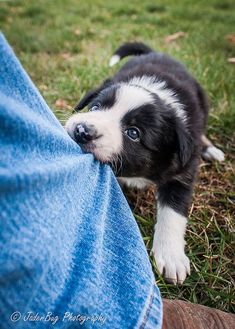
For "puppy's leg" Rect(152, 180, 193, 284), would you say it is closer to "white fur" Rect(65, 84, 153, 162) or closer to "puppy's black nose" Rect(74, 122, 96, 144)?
"white fur" Rect(65, 84, 153, 162)

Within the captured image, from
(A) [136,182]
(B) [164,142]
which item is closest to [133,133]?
(B) [164,142]

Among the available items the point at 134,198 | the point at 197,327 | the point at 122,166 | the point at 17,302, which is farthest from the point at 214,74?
the point at 17,302

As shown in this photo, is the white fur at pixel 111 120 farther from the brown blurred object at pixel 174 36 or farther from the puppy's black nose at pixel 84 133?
the brown blurred object at pixel 174 36

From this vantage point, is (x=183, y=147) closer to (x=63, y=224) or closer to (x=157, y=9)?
(x=63, y=224)

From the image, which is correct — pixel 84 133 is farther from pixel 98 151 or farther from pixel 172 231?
pixel 172 231

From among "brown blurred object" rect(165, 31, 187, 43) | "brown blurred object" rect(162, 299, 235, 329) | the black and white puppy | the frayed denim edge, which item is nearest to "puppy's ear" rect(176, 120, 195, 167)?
the black and white puppy

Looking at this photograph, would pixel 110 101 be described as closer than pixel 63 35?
Yes

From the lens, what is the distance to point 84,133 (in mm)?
1943

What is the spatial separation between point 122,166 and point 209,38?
3880mm

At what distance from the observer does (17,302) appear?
1.07 m

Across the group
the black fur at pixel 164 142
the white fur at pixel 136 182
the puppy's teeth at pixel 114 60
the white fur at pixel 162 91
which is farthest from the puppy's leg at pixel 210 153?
the puppy's teeth at pixel 114 60

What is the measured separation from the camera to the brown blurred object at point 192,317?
1473 millimetres

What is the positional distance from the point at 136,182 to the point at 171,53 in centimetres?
268

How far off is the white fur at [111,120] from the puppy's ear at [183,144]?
24cm
